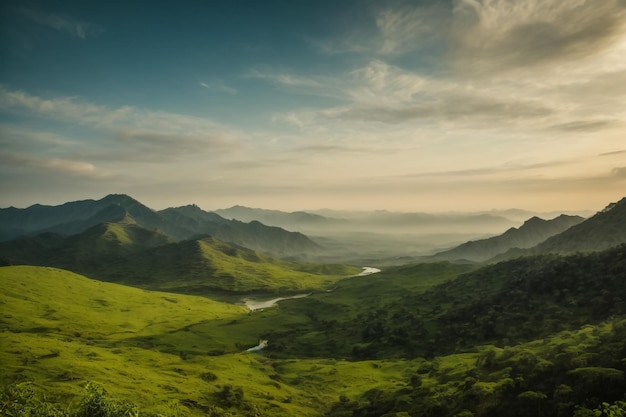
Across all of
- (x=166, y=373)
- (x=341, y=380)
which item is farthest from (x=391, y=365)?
(x=166, y=373)

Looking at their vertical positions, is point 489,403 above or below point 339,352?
above

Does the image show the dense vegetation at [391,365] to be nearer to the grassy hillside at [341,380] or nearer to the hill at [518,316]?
the grassy hillside at [341,380]

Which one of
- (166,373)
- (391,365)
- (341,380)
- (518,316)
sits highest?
(518,316)

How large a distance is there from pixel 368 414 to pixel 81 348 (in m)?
88.7

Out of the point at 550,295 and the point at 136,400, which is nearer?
the point at 136,400

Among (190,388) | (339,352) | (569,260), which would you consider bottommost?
(339,352)

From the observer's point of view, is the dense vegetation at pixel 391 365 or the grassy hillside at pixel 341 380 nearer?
the grassy hillside at pixel 341 380

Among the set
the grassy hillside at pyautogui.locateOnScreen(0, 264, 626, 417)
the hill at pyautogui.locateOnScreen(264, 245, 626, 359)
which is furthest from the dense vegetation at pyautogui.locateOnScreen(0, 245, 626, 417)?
the hill at pyautogui.locateOnScreen(264, 245, 626, 359)

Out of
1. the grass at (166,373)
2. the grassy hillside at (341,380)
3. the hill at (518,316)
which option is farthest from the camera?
the hill at (518,316)

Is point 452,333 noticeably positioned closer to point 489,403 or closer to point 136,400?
point 489,403

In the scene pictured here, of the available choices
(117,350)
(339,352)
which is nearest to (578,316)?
(339,352)

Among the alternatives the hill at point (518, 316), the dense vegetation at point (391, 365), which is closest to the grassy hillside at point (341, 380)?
the dense vegetation at point (391, 365)

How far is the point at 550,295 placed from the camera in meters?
154

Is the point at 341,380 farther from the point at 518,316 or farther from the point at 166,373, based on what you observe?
the point at 518,316
